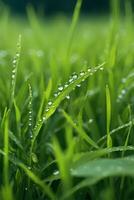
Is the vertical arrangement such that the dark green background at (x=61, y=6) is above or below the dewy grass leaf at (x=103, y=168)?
below

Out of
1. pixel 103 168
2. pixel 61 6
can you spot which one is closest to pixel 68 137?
pixel 103 168

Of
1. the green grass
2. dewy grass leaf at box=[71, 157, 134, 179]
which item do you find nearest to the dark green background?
the green grass

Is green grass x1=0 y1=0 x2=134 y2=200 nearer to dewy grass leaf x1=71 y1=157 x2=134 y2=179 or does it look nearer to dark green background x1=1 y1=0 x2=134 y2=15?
dewy grass leaf x1=71 y1=157 x2=134 y2=179

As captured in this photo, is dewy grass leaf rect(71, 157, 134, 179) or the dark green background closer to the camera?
dewy grass leaf rect(71, 157, 134, 179)

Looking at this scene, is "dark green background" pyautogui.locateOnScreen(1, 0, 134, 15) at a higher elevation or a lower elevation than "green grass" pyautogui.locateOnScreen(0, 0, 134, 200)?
lower

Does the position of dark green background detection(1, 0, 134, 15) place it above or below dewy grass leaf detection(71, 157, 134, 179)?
below

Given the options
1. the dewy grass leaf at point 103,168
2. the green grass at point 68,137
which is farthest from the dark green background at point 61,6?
the dewy grass leaf at point 103,168

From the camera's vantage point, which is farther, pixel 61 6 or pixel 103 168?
pixel 61 6

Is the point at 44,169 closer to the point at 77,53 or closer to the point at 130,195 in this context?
the point at 130,195

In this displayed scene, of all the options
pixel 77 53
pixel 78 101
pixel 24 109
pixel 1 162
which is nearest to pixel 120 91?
pixel 78 101

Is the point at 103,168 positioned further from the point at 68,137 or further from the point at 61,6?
the point at 61,6

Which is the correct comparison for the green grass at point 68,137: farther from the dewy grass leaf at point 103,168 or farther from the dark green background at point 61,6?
the dark green background at point 61,6

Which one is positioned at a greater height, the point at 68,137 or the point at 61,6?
the point at 68,137
